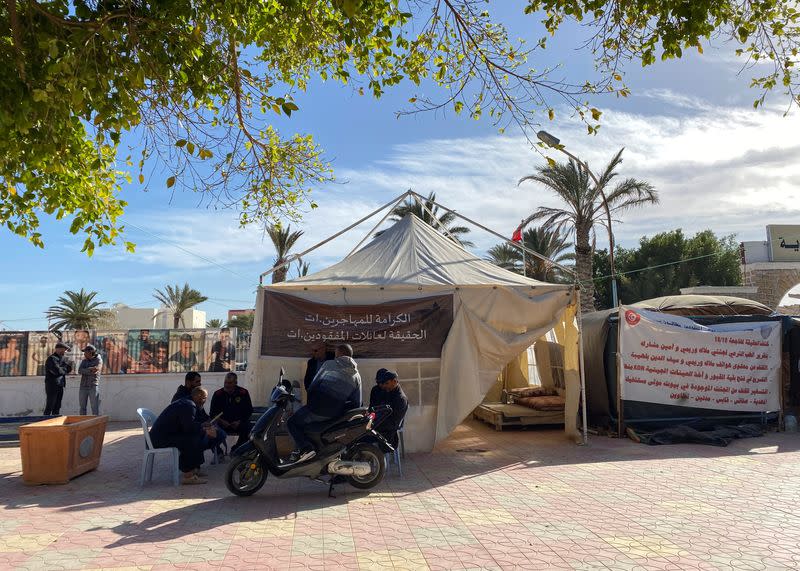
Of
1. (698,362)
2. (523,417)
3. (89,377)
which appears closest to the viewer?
(698,362)

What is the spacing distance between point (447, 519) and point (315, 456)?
1.67 m

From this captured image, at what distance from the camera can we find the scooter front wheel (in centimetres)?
690

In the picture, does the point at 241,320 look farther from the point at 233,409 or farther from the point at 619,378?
the point at 619,378

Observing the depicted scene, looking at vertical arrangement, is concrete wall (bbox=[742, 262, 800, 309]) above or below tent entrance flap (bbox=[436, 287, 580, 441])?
above

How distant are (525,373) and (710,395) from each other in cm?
413

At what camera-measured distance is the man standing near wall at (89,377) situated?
43.0 feet

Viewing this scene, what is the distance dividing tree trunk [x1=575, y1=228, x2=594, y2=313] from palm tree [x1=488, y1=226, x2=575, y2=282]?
4147 mm

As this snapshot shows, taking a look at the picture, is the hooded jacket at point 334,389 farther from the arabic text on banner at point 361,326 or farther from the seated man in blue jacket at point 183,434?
the arabic text on banner at point 361,326

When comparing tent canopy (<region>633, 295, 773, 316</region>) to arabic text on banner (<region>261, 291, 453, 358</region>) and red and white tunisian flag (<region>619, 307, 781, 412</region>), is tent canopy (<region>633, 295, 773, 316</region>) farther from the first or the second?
arabic text on banner (<region>261, 291, 453, 358</region>)

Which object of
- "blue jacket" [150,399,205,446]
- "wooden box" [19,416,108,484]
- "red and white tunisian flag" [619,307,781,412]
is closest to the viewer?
"blue jacket" [150,399,205,446]

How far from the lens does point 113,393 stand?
14977 millimetres

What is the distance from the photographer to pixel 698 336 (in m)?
11.3

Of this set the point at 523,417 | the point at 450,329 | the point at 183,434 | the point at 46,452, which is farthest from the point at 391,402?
the point at 523,417

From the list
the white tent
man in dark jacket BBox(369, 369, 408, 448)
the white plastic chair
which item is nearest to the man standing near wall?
the white tent
